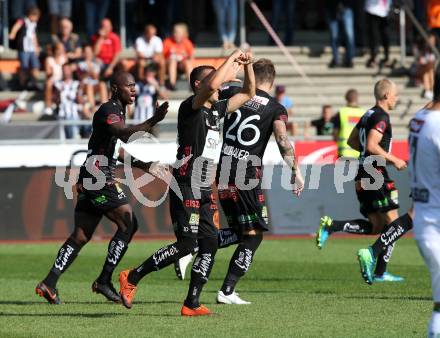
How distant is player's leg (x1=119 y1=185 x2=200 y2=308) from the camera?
430 inches

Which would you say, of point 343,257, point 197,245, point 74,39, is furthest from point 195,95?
point 74,39

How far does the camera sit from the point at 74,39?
1056 inches

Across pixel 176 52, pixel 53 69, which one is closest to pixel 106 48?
pixel 53 69

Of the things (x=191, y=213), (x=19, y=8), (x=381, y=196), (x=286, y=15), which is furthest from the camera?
(x=286, y=15)

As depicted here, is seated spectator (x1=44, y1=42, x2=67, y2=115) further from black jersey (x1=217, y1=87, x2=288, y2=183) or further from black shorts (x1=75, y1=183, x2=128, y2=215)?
black jersey (x1=217, y1=87, x2=288, y2=183)

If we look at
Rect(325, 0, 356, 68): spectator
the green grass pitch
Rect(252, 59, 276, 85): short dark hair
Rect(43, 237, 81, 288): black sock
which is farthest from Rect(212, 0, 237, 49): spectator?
Rect(43, 237, 81, 288): black sock

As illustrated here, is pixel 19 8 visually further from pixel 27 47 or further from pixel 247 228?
pixel 247 228

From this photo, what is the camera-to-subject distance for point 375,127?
44.6ft

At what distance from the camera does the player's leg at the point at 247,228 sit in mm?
12109

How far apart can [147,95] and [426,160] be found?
1750cm

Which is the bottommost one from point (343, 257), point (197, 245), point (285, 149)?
point (343, 257)

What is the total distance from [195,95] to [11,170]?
10.5 m

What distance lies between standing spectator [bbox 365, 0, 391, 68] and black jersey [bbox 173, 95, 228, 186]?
16.9 meters

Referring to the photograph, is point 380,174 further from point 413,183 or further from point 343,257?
point 413,183
